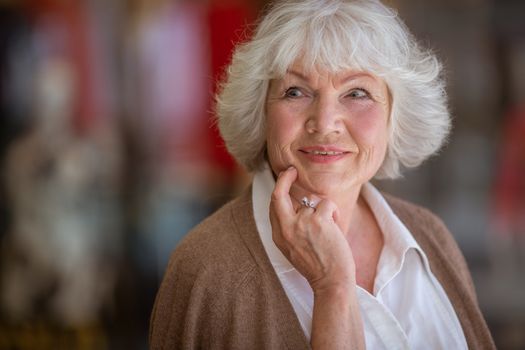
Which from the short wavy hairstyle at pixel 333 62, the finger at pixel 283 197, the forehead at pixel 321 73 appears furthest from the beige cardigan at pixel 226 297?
the forehead at pixel 321 73

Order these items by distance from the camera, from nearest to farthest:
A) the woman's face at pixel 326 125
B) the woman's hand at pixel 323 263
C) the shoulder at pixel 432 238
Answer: the woman's hand at pixel 323 263, the woman's face at pixel 326 125, the shoulder at pixel 432 238

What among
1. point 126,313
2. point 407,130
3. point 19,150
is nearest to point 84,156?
point 19,150

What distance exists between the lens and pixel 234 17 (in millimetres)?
4020

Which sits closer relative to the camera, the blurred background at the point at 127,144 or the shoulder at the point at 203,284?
the shoulder at the point at 203,284

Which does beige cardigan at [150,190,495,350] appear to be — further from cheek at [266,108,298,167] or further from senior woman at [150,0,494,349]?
cheek at [266,108,298,167]

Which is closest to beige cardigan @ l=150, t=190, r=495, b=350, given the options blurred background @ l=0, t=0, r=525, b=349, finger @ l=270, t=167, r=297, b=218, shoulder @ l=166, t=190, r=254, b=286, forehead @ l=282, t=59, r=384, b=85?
shoulder @ l=166, t=190, r=254, b=286

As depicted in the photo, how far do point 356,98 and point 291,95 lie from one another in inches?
6.2

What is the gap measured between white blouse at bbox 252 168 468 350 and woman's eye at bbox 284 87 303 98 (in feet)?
0.79

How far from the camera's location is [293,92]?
1779 mm

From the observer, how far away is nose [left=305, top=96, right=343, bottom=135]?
68.3 inches

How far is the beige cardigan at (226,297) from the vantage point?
65.6 inches

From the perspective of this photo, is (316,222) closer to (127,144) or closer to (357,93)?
(357,93)

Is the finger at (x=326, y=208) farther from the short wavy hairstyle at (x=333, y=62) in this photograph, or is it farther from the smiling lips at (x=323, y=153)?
the short wavy hairstyle at (x=333, y=62)

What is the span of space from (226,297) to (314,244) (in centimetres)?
23
